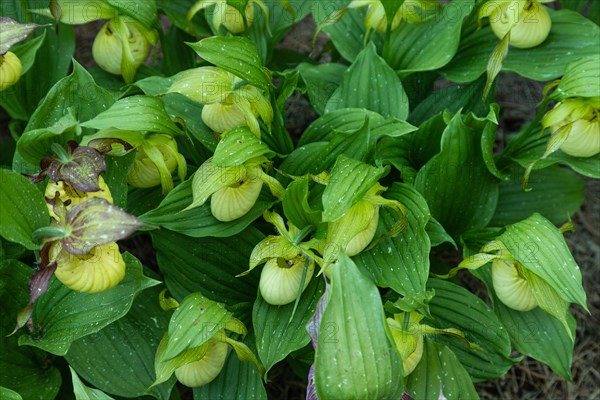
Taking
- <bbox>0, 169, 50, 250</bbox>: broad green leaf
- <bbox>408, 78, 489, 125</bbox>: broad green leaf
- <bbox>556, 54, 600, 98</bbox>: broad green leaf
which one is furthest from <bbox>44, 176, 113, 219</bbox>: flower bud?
<bbox>556, 54, 600, 98</bbox>: broad green leaf

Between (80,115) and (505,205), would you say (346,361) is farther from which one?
(505,205)

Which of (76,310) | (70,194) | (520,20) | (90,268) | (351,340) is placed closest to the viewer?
(351,340)

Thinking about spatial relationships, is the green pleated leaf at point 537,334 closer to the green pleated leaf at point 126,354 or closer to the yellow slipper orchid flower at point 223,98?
the yellow slipper orchid flower at point 223,98

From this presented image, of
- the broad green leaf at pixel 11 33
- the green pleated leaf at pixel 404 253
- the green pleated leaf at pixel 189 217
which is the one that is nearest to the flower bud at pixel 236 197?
the green pleated leaf at pixel 189 217

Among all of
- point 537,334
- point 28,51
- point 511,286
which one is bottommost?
point 537,334

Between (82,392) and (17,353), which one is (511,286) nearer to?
(82,392)

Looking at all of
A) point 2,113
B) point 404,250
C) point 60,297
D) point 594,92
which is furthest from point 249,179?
point 2,113

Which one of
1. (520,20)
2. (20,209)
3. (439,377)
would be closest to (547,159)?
(520,20)

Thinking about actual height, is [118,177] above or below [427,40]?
below
